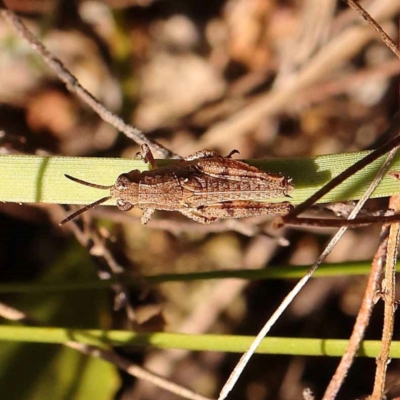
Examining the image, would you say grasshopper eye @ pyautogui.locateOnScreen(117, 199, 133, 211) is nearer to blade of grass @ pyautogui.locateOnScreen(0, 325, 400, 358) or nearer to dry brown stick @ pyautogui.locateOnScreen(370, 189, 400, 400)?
blade of grass @ pyautogui.locateOnScreen(0, 325, 400, 358)

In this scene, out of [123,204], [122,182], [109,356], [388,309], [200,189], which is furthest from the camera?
[109,356]

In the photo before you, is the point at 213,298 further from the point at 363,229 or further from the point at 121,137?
the point at 121,137

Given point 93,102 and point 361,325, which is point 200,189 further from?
point 361,325

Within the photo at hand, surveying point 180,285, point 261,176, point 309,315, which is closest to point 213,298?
point 180,285

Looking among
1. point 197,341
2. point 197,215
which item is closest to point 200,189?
point 197,215

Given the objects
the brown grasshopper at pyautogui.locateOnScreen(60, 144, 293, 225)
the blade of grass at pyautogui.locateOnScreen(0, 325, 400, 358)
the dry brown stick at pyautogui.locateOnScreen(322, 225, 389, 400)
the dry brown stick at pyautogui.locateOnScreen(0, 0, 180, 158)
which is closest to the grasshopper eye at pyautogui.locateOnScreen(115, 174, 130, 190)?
the brown grasshopper at pyautogui.locateOnScreen(60, 144, 293, 225)

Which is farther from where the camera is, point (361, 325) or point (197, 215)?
point (197, 215)
